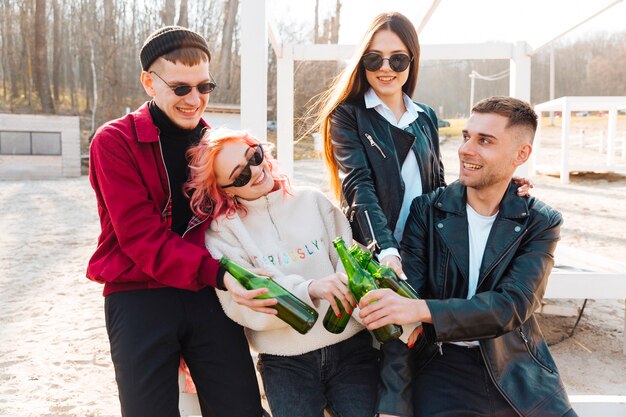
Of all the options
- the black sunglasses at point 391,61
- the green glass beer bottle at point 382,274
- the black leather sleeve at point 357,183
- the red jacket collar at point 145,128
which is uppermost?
the black sunglasses at point 391,61

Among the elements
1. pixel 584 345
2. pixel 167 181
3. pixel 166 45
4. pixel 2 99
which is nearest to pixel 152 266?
pixel 167 181

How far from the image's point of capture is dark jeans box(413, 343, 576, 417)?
2.00 meters

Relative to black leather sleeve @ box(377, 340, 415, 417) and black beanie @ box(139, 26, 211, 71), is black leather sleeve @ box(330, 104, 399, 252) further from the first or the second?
black beanie @ box(139, 26, 211, 71)

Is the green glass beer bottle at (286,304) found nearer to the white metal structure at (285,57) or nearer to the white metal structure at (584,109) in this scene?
the white metal structure at (285,57)

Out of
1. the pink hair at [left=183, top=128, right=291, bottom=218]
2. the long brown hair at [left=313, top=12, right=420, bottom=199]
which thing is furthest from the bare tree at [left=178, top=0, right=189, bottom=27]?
the pink hair at [left=183, top=128, right=291, bottom=218]

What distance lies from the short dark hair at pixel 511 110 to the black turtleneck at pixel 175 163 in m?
1.15

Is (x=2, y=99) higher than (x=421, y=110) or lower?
higher

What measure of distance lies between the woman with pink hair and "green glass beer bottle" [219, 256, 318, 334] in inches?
4.0

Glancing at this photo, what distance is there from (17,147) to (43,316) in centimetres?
1632

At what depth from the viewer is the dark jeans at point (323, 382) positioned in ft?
6.63

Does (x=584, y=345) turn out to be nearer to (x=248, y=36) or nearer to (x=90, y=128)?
(x=248, y=36)

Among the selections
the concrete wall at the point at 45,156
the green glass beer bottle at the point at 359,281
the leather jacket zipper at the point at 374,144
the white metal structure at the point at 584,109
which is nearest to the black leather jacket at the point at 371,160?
the leather jacket zipper at the point at 374,144

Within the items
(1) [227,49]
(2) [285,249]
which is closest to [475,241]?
(2) [285,249]

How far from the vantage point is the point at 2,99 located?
29969 mm
